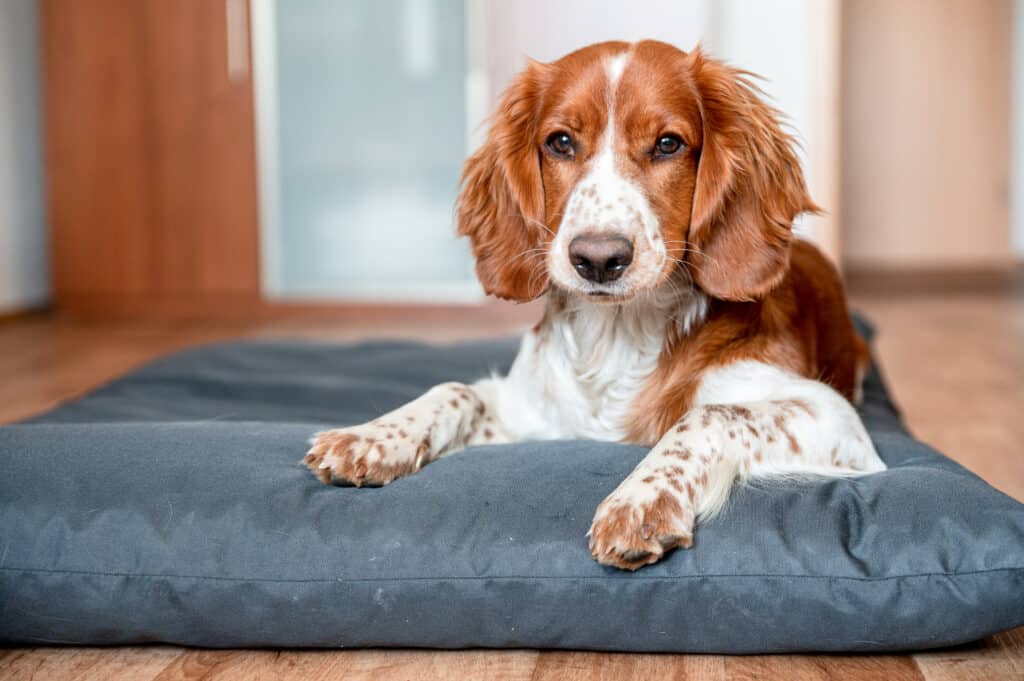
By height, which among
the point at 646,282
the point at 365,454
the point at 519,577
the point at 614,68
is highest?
the point at 614,68

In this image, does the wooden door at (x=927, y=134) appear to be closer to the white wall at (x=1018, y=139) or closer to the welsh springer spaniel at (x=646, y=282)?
the white wall at (x=1018, y=139)

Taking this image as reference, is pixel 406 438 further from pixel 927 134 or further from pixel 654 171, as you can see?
pixel 927 134

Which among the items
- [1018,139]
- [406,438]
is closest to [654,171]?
[406,438]

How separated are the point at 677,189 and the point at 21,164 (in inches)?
225

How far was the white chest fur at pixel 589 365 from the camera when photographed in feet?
7.82

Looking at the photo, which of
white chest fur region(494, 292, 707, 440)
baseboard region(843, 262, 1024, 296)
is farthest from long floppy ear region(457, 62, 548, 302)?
baseboard region(843, 262, 1024, 296)

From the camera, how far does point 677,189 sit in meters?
2.25

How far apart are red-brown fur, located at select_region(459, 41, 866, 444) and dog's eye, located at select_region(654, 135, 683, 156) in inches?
0.6

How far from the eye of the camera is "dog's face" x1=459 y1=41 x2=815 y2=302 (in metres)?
2.17

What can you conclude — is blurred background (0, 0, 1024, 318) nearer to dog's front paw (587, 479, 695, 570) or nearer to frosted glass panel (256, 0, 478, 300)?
frosted glass panel (256, 0, 478, 300)

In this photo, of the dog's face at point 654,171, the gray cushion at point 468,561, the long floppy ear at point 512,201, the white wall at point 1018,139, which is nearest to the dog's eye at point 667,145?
the dog's face at point 654,171

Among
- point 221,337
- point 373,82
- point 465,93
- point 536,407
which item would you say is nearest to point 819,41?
point 465,93

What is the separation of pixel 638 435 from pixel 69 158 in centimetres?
545

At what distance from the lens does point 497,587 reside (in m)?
1.86
